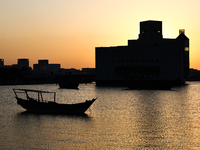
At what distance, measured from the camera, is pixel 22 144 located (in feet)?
102

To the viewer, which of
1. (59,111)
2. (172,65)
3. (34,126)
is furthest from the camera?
(172,65)

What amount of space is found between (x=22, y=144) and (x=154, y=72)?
13646 cm

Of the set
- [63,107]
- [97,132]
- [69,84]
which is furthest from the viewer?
[69,84]

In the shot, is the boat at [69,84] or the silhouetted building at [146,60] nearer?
the silhouetted building at [146,60]

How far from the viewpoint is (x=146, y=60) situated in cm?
16400

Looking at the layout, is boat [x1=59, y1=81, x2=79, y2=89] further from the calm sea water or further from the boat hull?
the calm sea water

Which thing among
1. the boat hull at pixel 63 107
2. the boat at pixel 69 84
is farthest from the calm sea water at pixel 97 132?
the boat at pixel 69 84

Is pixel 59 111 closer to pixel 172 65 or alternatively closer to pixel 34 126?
pixel 34 126

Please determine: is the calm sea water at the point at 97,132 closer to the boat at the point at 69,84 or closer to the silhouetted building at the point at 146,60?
the silhouetted building at the point at 146,60

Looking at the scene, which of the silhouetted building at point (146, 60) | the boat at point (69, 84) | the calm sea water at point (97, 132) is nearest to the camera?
the calm sea water at point (97, 132)

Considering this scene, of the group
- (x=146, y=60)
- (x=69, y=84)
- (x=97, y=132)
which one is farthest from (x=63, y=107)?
(x=69, y=84)

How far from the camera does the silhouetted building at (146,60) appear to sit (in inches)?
6339

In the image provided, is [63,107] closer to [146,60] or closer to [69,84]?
[146,60]

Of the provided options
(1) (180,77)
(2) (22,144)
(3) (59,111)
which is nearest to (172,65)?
(1) (180,77)
